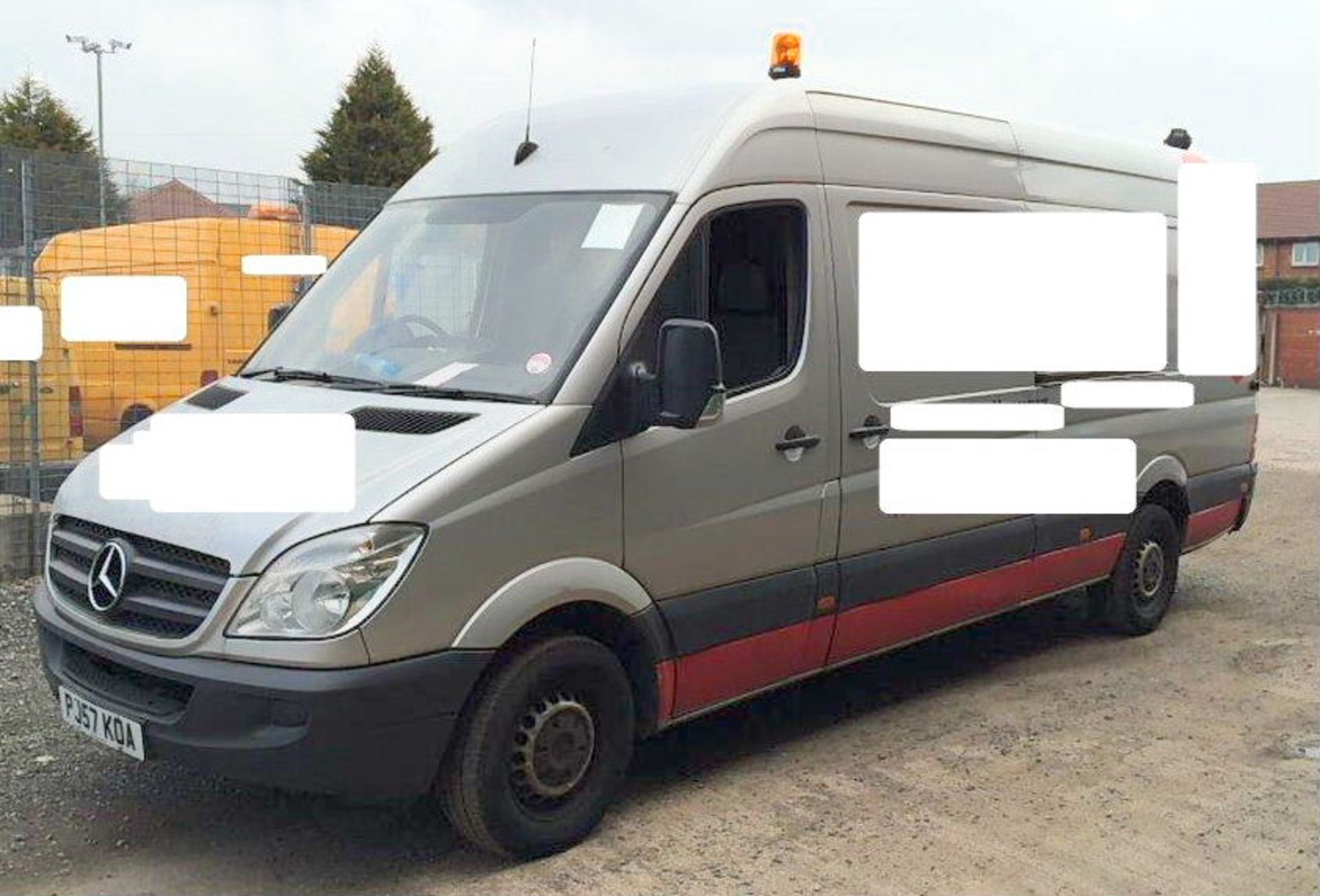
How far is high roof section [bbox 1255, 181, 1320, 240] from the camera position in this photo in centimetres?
5778

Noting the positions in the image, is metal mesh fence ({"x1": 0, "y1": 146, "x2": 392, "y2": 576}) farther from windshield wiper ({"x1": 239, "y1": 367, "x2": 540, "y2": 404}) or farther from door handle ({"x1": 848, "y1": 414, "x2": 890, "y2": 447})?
door handle ({"x1": 848, "y1": 414, "x2": 890, "y2": 447})

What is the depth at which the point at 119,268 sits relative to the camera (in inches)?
361

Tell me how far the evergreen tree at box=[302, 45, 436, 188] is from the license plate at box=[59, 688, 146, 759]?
3559cm

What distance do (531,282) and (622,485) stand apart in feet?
2.67

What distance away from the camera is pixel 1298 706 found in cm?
617

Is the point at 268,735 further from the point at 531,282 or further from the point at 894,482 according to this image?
the point at 894,482

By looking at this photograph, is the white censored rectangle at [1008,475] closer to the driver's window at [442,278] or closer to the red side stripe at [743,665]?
the red side stripe at [743,665]

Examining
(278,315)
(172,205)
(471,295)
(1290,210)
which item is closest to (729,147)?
(471,295)

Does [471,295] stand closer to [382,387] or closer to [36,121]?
[382,387]

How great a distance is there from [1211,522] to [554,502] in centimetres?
523

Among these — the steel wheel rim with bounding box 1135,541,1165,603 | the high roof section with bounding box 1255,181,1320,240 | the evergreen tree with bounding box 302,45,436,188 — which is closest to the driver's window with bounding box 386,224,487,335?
the steel wheel rim with bounding box 1135,541,1165,603

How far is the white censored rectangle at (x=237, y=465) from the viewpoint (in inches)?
159

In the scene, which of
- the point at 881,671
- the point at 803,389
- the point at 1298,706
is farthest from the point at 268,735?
the point at 1298,706

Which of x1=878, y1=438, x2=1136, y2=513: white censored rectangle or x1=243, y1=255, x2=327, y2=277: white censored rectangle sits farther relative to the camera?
x1=243, y1=255, x2=327, y2=277: white censored rectangle
